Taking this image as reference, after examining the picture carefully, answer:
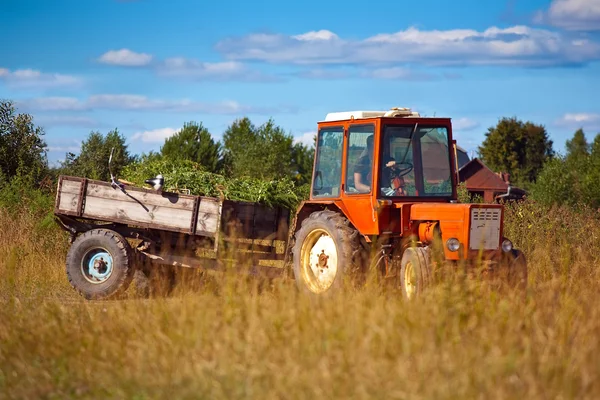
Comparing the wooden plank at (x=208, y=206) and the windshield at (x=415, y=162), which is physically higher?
the windshield at (x=415, y=162)

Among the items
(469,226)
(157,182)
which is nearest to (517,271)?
(469,226)

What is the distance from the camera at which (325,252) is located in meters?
10.6

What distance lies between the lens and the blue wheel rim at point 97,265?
468 inches

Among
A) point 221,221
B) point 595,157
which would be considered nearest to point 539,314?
point 221,221

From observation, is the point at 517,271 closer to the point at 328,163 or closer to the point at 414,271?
the point at 414,271

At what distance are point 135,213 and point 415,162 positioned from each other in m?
3.67

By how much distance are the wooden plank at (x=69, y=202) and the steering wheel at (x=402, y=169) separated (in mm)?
4292

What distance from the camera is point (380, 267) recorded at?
403 inches

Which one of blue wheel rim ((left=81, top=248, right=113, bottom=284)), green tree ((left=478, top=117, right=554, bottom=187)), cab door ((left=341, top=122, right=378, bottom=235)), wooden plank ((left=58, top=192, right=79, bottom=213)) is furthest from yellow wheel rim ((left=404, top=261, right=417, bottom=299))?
green tree ((left=478, top=117, right=554, bottom=187))

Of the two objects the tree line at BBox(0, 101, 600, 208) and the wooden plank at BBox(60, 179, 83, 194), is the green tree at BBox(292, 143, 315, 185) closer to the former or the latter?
the tree line at BBox(0, 101, 600, 208)

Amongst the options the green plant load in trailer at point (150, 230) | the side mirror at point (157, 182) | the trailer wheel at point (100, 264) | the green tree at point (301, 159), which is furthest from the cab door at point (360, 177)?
the green tree at point (301, 159)

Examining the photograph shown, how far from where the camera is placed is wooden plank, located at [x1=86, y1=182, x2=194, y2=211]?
38.1 feet

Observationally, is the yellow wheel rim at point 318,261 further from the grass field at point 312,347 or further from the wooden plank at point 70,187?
the wooden plank at point 70,187

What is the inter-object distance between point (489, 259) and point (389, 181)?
4.89 feet
